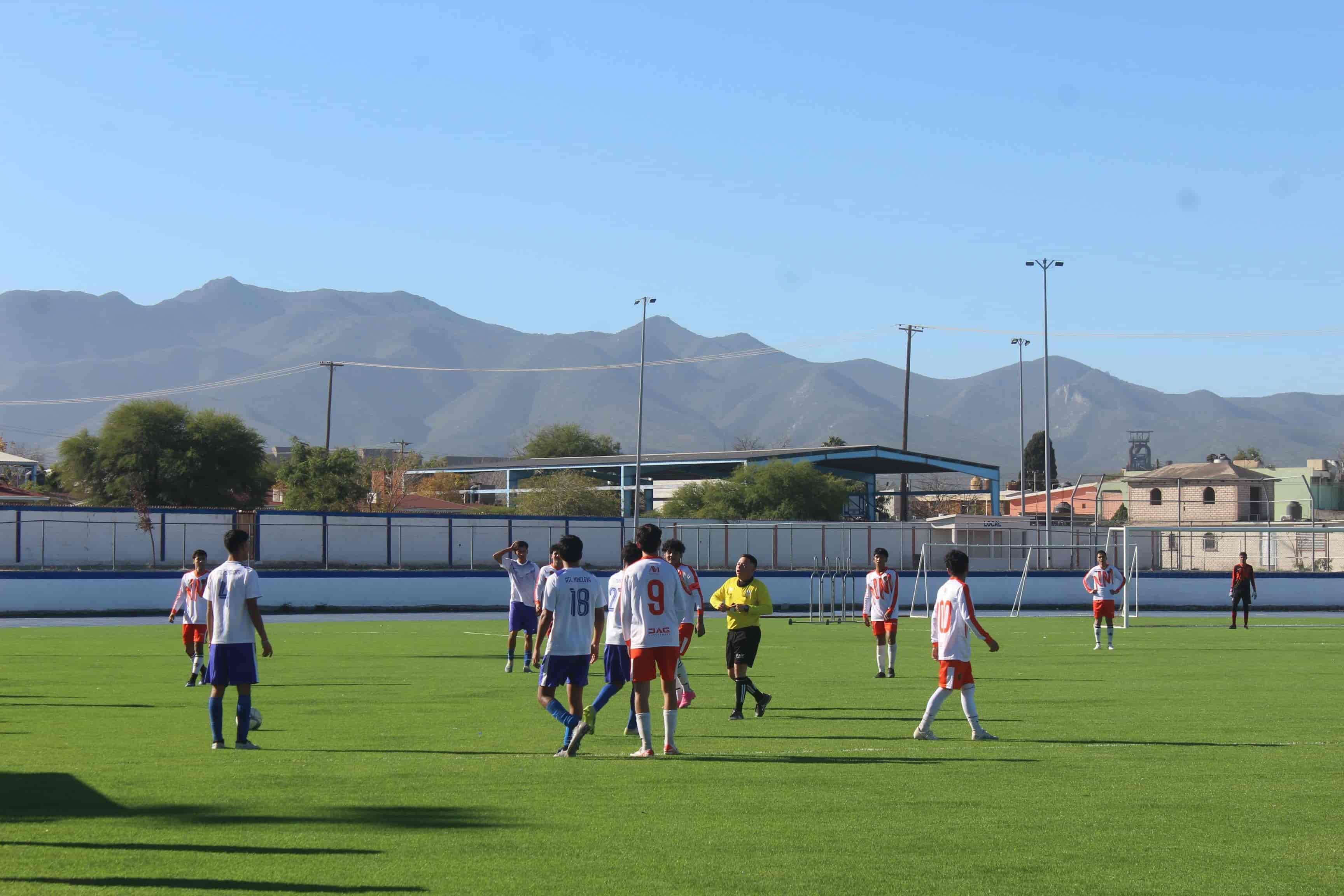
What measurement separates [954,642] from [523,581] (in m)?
8.94

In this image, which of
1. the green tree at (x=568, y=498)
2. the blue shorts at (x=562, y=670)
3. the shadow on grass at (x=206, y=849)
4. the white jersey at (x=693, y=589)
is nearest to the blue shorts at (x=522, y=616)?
the white jersey at (x=693, y=589)

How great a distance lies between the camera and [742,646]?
16438mm

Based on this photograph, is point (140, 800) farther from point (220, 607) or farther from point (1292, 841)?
point (1292, 841)

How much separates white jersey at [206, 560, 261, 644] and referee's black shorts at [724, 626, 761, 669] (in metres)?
5.98

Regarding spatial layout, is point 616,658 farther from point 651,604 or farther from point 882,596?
point 882,596

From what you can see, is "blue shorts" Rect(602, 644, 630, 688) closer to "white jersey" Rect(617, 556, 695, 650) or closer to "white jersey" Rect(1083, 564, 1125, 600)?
"white jersey" Rect(617, 556, 695, 650)

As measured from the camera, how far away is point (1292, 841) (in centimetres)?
852

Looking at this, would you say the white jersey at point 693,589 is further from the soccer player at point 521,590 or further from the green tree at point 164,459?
the green tree at point 164,459

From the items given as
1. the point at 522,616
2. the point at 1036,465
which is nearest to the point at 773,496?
the point at 522,616

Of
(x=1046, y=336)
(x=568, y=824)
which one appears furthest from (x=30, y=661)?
(x=1046, y=336)

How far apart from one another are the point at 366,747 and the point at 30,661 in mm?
13263

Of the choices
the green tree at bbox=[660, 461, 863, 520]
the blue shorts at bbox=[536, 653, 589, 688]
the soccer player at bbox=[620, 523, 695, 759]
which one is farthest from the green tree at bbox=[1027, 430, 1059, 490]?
the blue shorts at bbox=[536, 653, 589, 688]

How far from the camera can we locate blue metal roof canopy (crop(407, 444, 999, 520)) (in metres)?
78.9

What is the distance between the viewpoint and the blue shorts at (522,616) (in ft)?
67.5
